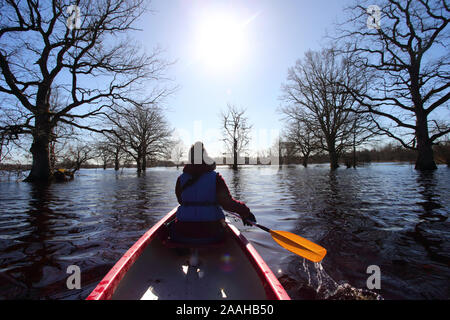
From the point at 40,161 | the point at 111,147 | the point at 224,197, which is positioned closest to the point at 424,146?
the point at 224,197

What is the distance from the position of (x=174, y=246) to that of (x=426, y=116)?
Answer: 22.2 meters

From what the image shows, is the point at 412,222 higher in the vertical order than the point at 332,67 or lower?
lower

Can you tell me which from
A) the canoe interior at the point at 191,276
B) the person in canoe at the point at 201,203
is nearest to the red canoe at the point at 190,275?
the canoe interior at the point at 191,276

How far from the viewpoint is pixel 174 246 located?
2.68 meters

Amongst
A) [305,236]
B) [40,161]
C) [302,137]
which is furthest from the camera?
[302,137]

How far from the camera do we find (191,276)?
2275 mm

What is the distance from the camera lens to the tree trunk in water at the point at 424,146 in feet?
53.4

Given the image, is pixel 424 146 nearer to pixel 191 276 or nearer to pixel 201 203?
pixel 201 203

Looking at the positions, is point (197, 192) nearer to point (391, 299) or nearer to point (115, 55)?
point (391, 299)

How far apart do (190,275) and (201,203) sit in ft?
2.86

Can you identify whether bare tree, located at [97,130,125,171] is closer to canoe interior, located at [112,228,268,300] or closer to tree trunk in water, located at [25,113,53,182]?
tree trunk in water, located at [25,113,53,182]

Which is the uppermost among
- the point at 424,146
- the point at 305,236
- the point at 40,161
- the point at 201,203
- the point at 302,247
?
the point at 424,146

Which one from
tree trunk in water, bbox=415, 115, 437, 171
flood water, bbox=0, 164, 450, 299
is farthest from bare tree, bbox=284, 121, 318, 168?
flood water, bbox=0, 164, 450, 299

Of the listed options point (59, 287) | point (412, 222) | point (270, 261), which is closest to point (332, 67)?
point (412, 222)
